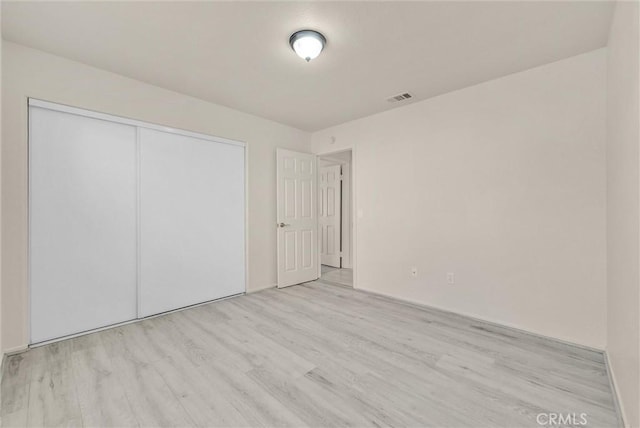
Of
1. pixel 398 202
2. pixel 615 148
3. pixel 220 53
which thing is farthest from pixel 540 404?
pixel 220 53

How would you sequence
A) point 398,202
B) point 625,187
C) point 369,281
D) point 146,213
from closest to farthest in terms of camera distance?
point 625,187
point 146,213
point 398,202
point 369,281

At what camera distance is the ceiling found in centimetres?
182

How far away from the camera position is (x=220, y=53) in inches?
91.4

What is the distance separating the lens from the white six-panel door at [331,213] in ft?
18.8

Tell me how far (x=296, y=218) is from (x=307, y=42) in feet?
8.70

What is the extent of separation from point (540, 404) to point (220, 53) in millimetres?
3347

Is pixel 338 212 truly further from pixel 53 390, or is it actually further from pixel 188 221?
pixel 53 390

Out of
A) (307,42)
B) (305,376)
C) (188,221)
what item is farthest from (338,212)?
(305,376)

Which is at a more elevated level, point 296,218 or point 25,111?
point 25,111

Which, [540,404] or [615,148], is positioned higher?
[615,148]

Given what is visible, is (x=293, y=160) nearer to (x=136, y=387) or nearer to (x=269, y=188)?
(x=269, y=188)

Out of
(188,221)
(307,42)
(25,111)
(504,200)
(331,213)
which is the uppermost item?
(307,42)

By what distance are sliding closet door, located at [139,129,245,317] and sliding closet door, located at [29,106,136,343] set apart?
153 mm

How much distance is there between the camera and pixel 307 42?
6.81 feet
